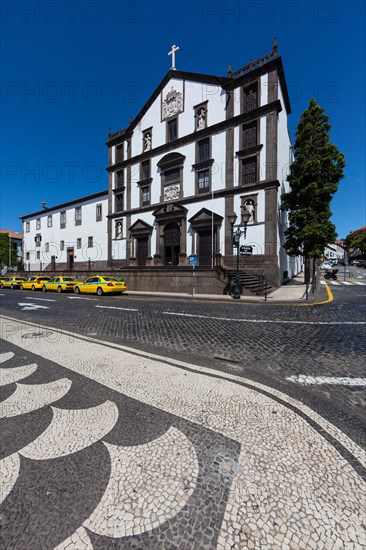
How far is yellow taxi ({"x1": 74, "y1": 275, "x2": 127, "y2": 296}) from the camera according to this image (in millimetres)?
17828

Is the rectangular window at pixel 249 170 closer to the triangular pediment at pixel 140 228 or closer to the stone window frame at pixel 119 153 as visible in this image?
the triangular pediment at pixel 140 228

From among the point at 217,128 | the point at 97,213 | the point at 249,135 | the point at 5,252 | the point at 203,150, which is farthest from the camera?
the point at 5,252

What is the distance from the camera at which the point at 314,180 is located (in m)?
18.7

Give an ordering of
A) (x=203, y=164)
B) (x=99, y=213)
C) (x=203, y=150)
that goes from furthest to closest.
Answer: (x=99, y=213)
(x=203, y=150)
(x=203, y=164)

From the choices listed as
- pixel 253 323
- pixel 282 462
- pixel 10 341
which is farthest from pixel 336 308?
pixel 10 341

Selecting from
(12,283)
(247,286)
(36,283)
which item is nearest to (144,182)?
(36,283)

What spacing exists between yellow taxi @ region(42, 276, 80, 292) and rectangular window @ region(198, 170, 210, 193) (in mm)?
14499

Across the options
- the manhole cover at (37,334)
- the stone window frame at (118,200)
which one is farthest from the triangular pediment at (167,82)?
the manhole cover at (37,334)

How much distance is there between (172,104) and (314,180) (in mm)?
17609

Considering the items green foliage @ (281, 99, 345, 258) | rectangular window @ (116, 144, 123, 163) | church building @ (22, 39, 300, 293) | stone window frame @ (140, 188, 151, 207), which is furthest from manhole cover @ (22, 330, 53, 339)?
rectangular window @ (116, 144, 123, 163)

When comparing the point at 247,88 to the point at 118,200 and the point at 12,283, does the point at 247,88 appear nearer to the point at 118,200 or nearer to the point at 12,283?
the point at 118,200

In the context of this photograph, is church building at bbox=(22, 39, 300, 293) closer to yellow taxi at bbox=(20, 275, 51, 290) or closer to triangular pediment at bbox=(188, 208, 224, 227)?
triangular pediment at bbox=(188, 208, 224, 227)

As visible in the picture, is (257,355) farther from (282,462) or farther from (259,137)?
(259,137)

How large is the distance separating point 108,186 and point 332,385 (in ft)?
112
